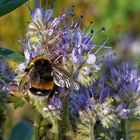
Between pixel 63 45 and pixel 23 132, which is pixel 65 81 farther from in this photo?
pixel 23 132

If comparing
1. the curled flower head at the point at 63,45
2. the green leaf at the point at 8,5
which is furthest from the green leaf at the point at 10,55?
the green leaf at the point at 8,5

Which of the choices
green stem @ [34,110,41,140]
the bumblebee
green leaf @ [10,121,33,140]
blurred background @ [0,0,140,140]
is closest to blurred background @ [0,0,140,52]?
blurred background @ [0,0,140,140]

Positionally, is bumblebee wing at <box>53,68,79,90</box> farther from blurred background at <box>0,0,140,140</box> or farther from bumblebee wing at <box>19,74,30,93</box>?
blurred background at <box>0,0,140,140</box>

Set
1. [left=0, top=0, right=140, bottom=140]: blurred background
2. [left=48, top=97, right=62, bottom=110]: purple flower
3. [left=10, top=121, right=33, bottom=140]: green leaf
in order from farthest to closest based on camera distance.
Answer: [left=0, top=0, right=140, bottom=140]: blurred background
[left=10, top=121, right=33, bottom=140]: green leaf
[left=48, top=97, right=62, bottom=110]: purple flower

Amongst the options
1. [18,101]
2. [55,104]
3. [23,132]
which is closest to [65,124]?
[55,104]

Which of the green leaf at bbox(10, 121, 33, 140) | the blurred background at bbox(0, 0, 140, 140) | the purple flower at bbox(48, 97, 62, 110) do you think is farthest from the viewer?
the blurred background at bbox(0, 0, 140, 140)

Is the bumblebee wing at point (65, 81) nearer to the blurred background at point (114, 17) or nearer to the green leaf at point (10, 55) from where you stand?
the green leaf at point (10, 55)
